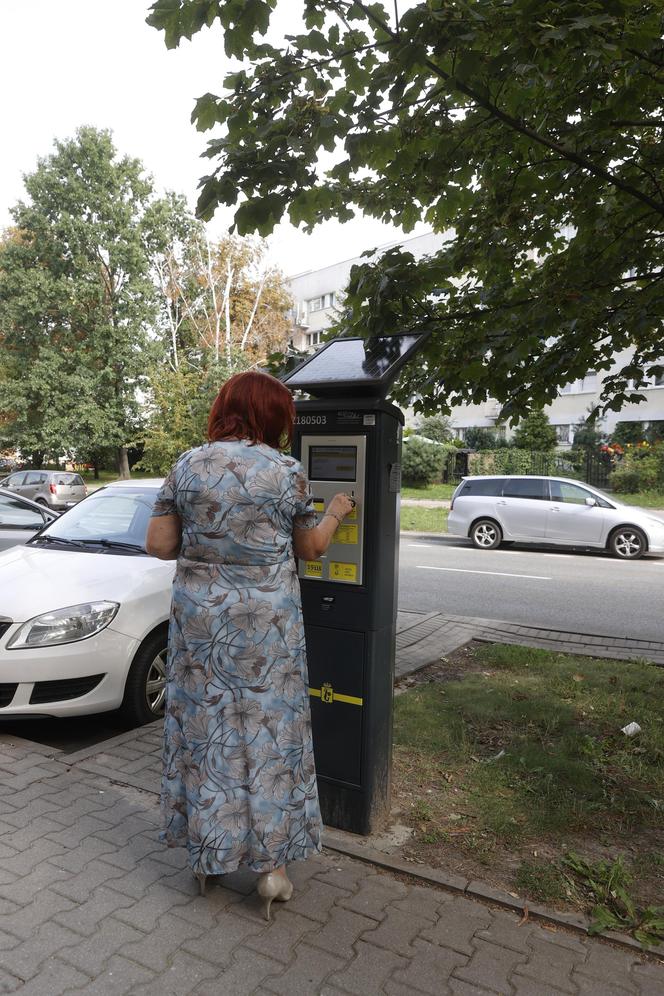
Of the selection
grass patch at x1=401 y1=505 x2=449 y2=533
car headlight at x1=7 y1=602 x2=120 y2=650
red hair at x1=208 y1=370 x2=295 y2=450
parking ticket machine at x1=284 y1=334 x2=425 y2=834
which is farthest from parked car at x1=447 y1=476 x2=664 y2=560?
red hair at x1=208 y1=370 x2=295 y2=450

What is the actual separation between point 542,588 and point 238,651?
9008mm

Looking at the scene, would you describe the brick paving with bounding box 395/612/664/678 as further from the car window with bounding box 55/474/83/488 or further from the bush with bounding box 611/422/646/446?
the bush with bounding box 611/422/646/446

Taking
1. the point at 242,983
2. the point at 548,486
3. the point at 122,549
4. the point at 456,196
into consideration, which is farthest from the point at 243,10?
the point at 548,486

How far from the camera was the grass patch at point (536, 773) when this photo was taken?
305 cm

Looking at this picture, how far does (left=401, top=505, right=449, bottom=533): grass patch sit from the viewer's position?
1892 cm

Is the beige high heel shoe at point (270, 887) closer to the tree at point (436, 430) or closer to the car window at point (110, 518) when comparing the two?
the car window at point (110, 518)

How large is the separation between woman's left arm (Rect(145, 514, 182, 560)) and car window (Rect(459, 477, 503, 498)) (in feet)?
44.0

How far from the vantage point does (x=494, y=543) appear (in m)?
15.5

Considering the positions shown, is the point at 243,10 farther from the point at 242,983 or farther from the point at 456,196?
the point at 242,983

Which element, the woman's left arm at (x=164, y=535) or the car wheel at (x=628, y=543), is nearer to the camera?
the woman's left arm at (x=164, y=535)

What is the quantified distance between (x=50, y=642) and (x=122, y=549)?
0.98 metres

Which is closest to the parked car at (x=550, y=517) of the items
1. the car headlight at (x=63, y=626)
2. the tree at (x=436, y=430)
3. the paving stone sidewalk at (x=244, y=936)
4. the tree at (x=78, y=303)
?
the car headlight at (x=63, y=626)

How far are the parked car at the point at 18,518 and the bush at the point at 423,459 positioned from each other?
2286 cm

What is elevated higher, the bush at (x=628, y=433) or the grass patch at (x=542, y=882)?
the bush at (x=628, y=433)
